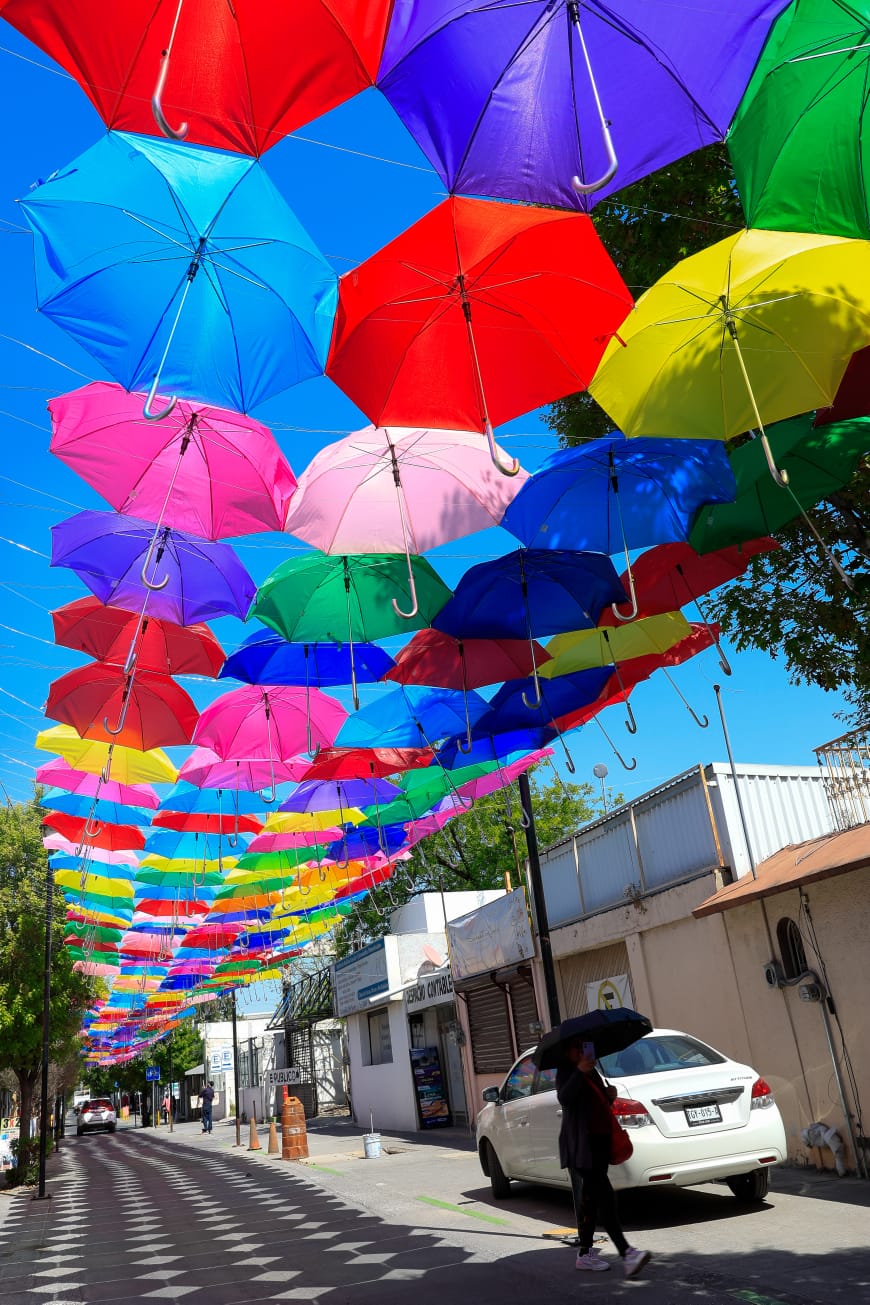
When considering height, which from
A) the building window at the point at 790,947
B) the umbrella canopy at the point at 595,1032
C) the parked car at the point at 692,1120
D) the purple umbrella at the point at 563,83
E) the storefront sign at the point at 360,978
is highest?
the purple umbrella at the point at 563,83

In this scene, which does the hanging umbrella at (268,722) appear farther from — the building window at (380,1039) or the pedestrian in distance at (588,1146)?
the building window at (380,1039)

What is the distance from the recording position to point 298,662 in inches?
413

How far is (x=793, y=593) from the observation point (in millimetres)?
9289

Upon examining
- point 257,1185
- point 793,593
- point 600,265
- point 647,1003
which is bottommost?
point 257,1185

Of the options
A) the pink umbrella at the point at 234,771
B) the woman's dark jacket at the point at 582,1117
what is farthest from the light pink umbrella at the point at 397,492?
the pink umbrella at the point at 234,771

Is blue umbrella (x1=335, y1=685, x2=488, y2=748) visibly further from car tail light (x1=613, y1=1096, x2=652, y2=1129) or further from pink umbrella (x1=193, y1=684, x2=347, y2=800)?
car tail light (x1=613, y1=1096, x2=652, y2=1129)

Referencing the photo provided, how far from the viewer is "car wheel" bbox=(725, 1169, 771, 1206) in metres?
8.55

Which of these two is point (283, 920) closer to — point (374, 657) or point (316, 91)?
point (374, 657)

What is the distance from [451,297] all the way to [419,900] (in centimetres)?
2504

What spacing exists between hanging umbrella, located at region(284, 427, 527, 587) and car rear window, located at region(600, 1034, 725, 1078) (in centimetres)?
507

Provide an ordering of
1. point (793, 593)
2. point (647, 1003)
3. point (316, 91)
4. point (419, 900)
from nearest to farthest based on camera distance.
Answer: point (316, 91) → point (793, 593) → point (647, 1003) → point (419, 900)

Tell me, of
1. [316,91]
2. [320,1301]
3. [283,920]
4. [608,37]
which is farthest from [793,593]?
[283,920]

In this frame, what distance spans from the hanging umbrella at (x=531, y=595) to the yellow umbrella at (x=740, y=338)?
6.89ft

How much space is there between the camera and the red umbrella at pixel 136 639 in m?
9.90
